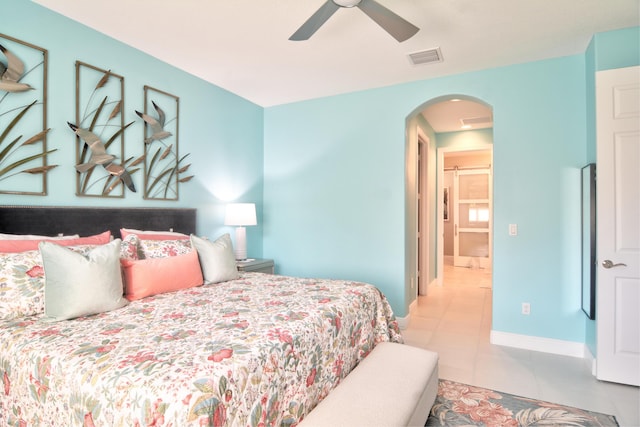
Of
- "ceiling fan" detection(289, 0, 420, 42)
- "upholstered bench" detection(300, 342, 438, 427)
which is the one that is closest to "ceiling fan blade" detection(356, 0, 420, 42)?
"ceiling fan" detection(289, 0, 420, 42)

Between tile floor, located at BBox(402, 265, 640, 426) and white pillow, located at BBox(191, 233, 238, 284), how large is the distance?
1.86m

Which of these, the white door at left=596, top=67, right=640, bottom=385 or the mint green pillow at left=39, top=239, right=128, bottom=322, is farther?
the white door at left=596, top=67, right=640, bottom=385

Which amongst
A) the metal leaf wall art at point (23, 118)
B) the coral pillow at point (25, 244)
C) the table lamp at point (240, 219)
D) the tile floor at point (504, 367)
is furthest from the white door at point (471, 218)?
the metal leaf wall art at point (23, 118)

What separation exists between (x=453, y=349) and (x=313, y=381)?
2029 mm

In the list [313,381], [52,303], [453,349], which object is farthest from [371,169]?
[52,303]

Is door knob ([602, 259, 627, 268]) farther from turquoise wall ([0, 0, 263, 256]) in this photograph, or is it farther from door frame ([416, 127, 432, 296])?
turquoise wall ([0, 0, 263, 256])

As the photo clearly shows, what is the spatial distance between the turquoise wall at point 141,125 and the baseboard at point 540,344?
2908 millimetres

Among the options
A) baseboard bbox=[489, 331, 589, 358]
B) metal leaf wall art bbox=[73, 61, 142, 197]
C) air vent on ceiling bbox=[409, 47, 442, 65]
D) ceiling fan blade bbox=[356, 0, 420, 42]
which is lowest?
baseboard bbox=[489, 331, 589, 358]

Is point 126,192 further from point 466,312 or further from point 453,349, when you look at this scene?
point 466,312

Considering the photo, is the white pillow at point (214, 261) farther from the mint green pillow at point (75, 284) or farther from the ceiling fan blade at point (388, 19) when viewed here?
the ceiling fan blade at point (388, 19)

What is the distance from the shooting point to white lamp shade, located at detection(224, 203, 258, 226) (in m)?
3.69

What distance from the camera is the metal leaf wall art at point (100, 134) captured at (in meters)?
2.55

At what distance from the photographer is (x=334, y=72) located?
11.4 ft

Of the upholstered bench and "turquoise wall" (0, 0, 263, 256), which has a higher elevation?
"turquoise wall" (0, 0, 263, 256)
